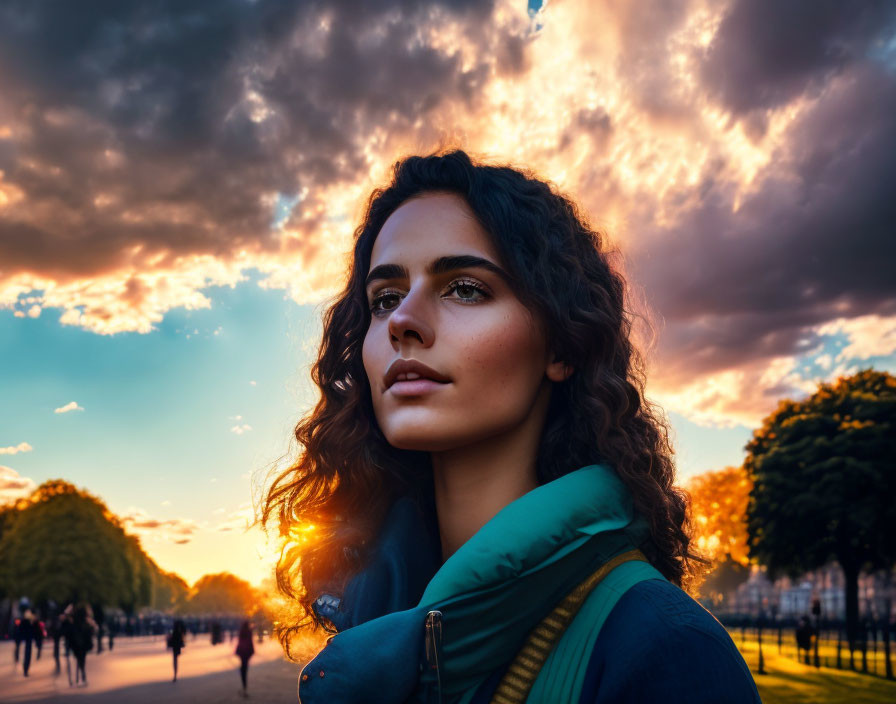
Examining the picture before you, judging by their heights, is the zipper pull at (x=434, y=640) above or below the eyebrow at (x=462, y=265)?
below

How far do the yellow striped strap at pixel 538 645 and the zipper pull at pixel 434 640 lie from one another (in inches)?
7.6

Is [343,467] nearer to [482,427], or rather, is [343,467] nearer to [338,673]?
[482,427]

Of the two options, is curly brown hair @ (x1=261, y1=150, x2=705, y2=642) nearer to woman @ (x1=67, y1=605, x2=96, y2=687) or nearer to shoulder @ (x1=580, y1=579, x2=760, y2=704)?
shoulder @ (x1=580, y1=579, x2=760, y2=704)

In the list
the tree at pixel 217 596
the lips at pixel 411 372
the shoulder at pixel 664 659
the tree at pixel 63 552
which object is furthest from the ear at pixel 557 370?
the tree at pixel 217 596

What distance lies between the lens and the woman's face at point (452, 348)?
2.57 meters

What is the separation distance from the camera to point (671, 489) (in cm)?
291

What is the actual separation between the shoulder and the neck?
2.48 feet

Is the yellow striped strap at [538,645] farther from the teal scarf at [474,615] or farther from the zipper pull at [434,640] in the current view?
the zipper pull at [434,640]

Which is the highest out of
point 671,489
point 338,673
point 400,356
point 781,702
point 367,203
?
point 367,203

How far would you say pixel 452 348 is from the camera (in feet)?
8.47

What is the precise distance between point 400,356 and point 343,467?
83 cm

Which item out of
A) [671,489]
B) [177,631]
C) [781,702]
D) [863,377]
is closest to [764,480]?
[863,377]

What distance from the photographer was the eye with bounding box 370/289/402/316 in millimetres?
2988

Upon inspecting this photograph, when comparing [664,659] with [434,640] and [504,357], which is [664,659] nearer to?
[434,640]
